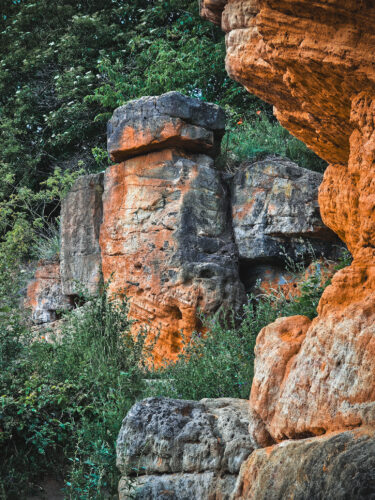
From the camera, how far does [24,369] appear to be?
6453mm

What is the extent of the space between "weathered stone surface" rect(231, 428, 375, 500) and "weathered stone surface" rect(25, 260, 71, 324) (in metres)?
7.66

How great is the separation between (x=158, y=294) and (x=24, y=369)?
258 centimetres

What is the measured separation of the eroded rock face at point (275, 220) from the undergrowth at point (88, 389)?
144 cm

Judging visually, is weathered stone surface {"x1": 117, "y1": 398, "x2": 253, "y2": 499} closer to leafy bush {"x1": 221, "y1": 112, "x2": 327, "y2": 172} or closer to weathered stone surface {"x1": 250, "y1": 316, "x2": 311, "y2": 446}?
weathered stone surface {"x1": 250, "y1": 316, "x2": 311, "y2": 446}

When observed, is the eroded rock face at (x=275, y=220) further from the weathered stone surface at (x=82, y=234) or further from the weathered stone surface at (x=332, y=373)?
the weathered stone surface at (x=332, y=373)

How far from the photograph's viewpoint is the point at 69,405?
6.16 metres

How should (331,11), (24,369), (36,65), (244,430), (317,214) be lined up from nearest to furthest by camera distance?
(331,11) → (244,430) → (24,369) → (317,214) → (36,65)

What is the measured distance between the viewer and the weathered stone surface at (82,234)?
9.92 m

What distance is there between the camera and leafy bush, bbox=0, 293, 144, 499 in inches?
206

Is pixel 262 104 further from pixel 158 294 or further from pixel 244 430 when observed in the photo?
pixel 244 430

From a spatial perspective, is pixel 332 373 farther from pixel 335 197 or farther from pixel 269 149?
pixel 269 149

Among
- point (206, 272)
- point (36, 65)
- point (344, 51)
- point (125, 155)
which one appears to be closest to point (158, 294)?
point (206, 272)

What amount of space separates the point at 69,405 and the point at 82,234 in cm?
431

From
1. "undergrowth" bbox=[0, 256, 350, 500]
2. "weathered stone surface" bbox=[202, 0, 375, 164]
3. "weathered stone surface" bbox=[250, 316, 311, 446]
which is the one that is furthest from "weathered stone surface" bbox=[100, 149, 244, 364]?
"weathered stone surface" bbox=[250, 316, 311, 446]
